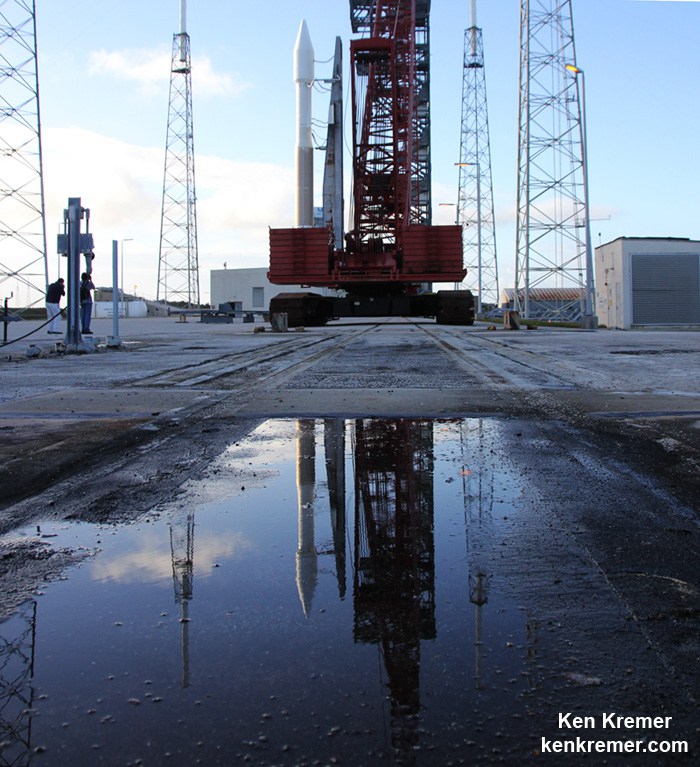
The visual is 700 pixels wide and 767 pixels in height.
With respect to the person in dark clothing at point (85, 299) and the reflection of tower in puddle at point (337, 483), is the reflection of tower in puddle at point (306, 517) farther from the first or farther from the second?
the person in dark clothing at point (85, 299)

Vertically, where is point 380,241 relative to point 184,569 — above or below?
above

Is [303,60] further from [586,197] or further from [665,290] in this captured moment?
[665,290]

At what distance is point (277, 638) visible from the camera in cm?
231

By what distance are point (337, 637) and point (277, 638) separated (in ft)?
0.59

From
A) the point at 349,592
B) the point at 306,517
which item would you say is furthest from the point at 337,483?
the point at 349,592

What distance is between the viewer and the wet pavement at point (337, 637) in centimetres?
180

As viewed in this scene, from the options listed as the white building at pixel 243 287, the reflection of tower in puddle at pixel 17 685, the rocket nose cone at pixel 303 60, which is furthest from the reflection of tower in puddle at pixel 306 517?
the white building at pixel 243 287

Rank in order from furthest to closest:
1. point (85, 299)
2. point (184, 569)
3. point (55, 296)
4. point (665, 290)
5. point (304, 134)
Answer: point (665, 290) < point (304, 134) < point (55, 296) < point (85, 299) < point (184, 569)

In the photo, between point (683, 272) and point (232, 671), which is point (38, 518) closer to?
point (232, 671)

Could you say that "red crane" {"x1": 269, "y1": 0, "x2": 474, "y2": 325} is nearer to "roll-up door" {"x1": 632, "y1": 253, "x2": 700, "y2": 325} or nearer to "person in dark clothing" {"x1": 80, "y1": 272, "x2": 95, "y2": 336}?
"person in dark clothing" {"x1": 80, "y1": 272, "x2": 95, "y2": 336}

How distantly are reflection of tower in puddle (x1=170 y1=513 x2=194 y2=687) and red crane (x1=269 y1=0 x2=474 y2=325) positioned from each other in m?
24.1

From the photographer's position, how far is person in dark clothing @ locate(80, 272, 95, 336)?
1661 cm

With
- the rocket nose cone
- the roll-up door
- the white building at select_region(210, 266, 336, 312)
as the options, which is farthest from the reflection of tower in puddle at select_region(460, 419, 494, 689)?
the white building at select_region(210, 266, 336, 312)

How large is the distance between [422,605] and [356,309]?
89.1 ft
